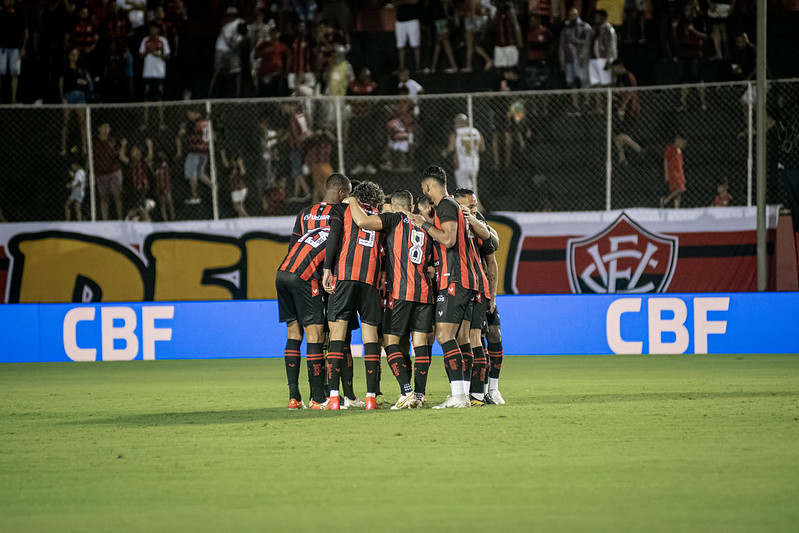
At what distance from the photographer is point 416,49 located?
70.8 feet

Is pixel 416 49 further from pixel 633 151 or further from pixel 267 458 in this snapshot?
pixel 267 458

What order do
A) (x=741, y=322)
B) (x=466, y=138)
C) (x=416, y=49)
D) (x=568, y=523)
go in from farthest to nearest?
1. (x=416, y=49)
2. (x=466, y=138)
3. (x=741, y=322)
4. (x=568, y=523)

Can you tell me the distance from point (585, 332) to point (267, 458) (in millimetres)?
9408

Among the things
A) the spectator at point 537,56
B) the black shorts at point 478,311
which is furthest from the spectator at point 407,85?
the black shorts at point 478,311

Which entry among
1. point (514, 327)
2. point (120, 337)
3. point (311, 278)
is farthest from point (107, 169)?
point (311, 278)

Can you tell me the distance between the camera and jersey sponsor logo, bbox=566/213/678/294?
1814cm

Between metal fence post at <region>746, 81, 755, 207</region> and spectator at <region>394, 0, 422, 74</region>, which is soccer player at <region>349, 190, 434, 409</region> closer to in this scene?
metal fence post at <region>746, 81, 755, 207</region>

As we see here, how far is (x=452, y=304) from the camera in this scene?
381 inches

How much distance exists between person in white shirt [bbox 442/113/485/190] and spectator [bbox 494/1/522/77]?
2998 millimetres

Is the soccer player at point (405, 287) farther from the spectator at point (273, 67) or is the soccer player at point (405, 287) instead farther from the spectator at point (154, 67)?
the spectator at point (154, 67)

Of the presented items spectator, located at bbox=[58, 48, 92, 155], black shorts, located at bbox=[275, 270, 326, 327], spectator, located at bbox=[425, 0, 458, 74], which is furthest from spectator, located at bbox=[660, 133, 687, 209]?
spectator, located at bbox=[58, 48, 92, 155]

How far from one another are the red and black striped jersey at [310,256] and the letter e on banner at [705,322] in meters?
7.26

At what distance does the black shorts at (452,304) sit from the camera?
31.8 ft

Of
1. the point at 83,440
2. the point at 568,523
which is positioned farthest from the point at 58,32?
the point at 568,523
